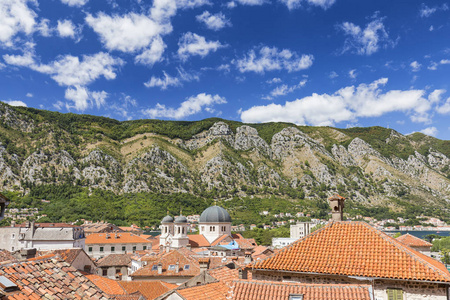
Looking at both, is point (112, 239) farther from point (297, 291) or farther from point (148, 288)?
point (297, 291)

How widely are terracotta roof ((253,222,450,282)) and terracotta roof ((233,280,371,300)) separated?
2.20 metres

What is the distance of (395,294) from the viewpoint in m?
13.6

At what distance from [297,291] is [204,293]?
14.8 ft

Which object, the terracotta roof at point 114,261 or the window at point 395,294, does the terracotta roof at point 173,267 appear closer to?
the terracotta roof at point 114,261

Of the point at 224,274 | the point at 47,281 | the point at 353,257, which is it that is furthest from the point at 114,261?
the point at 47,281

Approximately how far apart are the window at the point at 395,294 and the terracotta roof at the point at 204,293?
6566 mm

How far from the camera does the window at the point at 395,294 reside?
1352 cm

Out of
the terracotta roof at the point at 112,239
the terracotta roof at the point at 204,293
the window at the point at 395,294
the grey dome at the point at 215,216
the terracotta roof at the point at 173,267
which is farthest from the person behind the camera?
the terracotta roof at the point at 112,239

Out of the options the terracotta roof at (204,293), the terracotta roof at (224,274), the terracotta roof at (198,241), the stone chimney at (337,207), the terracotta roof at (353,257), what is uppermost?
the stone chimney at (337,207)

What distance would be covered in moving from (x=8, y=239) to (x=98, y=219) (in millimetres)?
84531

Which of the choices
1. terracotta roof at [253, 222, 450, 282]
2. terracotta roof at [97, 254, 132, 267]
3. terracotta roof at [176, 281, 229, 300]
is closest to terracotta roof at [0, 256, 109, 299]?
terracotta roof at [176, 281, 229, 300]

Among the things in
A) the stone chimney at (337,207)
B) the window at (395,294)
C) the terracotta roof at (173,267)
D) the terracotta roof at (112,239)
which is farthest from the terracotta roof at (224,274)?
the terracotta roof at (112,239)

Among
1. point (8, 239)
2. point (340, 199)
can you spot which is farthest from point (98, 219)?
point (340, 199)

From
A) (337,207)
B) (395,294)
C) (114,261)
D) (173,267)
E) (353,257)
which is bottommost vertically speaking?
(114,261)
